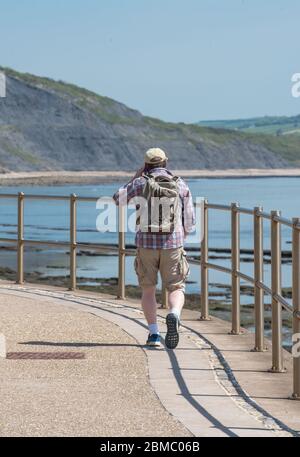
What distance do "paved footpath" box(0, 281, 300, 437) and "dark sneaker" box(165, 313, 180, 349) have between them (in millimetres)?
110

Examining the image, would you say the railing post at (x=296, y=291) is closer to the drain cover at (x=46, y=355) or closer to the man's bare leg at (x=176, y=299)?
the man's bare leg at (x=176, y=299)

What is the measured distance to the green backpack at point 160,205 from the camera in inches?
431

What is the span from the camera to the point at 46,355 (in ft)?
36.6

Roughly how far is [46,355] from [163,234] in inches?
51.8

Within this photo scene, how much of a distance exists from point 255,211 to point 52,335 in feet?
7.29

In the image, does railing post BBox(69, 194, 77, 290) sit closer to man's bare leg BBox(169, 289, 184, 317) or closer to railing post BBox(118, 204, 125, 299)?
railing post BBox(118, 204, 125, 299)

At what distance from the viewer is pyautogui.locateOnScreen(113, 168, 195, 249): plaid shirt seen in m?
11.0

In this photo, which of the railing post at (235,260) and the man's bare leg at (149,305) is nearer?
the man's bare leg at (149,305)

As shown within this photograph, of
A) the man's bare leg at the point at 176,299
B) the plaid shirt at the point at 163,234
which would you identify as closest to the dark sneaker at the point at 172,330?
the man's bare leg at the point at 176,299

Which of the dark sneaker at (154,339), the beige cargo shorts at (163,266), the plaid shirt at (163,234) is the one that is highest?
the plaid shirt at (163,234)

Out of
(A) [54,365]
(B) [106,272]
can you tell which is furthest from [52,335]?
(B) [106,272]

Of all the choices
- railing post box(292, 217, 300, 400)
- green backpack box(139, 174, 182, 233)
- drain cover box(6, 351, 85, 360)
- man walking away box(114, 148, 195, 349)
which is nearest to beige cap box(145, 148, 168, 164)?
man walking away box(114, 148, 195, 349)
